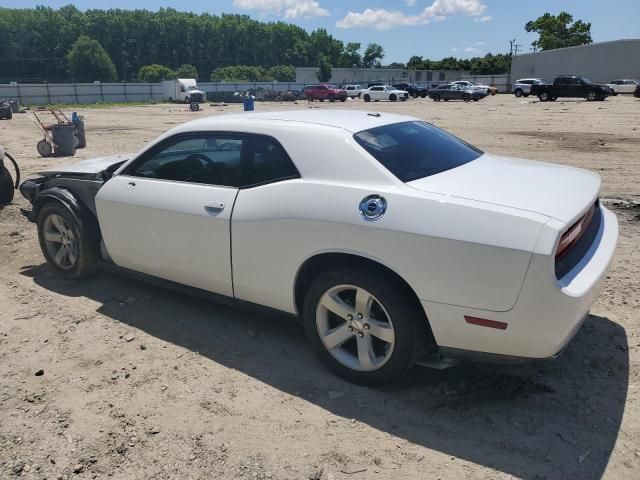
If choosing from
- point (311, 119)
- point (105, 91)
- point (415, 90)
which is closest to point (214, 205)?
point (311, 119)

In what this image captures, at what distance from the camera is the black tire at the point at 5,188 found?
8.01m

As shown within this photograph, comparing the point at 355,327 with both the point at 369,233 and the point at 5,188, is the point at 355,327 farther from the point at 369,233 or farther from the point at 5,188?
the point at 5,188

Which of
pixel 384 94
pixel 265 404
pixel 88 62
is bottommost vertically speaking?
pixel 265 404

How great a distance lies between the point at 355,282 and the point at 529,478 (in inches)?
50.8

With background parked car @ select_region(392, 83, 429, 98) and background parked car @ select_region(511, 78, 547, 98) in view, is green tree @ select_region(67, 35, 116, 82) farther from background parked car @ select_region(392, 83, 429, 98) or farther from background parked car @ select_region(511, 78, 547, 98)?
background parked car @ select_region(511, 78, 547, 98)

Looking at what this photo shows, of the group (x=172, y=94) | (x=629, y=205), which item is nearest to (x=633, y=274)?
(x=629, y=205)

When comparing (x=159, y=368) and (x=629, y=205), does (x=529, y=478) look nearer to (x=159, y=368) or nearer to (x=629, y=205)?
(x=159, y=368)

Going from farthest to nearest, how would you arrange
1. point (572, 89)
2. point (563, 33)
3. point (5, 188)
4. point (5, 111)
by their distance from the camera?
point (563, 33)
point (572, 89)
point (5, 111)
point (5, 188)

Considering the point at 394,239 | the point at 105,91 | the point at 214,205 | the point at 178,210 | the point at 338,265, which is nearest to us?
the point at 394,239

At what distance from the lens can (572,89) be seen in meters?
38.7

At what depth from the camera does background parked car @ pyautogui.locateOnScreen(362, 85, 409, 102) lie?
50.6 metres

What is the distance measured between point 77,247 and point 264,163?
2.19 meters

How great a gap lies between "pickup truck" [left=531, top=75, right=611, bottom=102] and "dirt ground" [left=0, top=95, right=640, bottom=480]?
3856cm

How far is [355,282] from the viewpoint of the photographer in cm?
301
